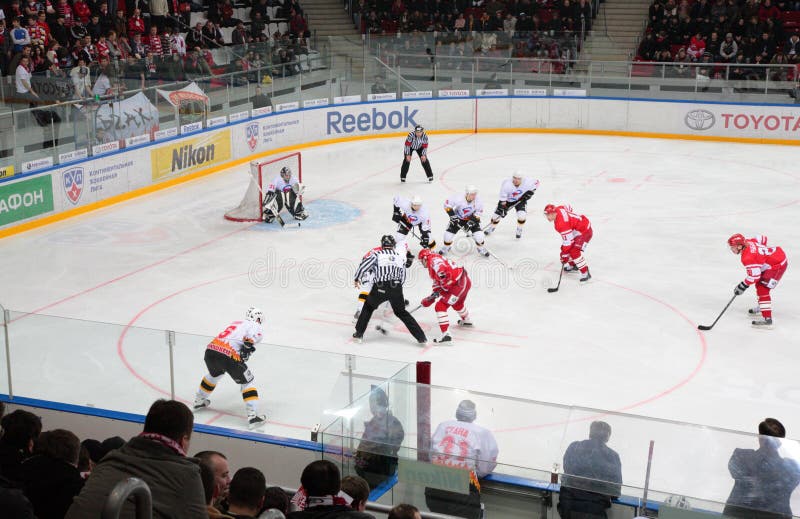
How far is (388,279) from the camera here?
32.7 feet

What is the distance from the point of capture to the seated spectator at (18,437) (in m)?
4.41

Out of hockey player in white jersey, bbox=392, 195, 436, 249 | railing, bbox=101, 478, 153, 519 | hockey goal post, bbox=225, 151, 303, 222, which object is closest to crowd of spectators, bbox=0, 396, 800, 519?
railing, bbox=101, 478, 153, 519

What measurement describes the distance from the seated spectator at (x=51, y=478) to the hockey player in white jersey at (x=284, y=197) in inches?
434

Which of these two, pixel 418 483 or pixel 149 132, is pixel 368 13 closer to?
pixel 149 132

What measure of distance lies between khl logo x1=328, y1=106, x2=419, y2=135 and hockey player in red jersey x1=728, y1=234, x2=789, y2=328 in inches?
503

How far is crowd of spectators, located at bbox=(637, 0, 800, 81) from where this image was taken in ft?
74.3

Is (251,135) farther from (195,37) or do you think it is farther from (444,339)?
(444,339)

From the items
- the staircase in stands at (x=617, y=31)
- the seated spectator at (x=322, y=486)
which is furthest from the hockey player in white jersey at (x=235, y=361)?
the staircase in stands at (x=617, y=31)

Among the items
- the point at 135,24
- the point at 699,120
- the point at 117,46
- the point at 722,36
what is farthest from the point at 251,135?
the point at 722,36

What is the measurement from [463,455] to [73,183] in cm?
1158

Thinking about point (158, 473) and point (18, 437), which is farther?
point (18, 437)

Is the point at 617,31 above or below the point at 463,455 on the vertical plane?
above

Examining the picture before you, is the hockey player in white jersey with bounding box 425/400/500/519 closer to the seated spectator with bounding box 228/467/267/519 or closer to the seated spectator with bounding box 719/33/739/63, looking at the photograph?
the seated spectator with bounding box 228/467/267/519

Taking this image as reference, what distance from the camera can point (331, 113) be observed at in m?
22.0
